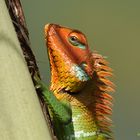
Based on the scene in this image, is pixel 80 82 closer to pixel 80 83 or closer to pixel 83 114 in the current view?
pixel 80 83

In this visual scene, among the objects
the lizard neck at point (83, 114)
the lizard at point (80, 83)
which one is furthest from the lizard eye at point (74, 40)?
the lizard neck at point (83, 114)

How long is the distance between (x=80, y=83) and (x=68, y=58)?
21 centimetres

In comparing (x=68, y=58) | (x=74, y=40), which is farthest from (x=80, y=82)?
(x=74, y=40)

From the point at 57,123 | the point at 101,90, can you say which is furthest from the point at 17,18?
the point at 101,90

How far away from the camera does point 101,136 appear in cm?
347

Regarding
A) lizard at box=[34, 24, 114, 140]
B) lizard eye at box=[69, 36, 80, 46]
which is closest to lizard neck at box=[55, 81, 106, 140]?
lizard at box=[34, 24, 114, 140]

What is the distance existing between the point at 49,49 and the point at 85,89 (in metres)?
0.43

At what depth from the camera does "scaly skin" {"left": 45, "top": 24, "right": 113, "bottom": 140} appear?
11.1 feet

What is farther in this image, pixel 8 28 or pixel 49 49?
pixel 49 49

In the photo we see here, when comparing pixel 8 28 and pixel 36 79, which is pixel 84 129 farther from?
pixel 8 28

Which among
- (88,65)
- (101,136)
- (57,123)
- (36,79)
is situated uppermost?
(36,79)

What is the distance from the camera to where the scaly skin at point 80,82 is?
338 cm

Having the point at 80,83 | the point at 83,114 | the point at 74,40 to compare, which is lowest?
the point at 83,114

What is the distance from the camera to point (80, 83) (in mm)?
3479
